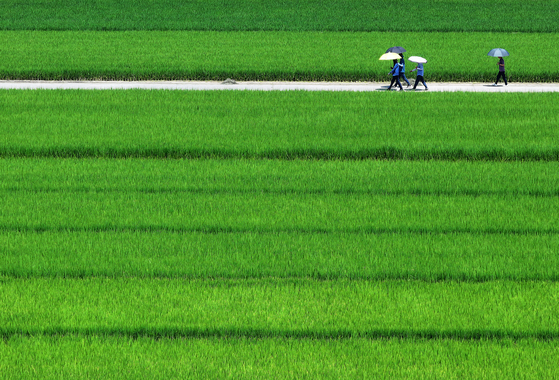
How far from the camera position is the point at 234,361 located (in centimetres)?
624

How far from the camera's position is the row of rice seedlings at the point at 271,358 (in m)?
6.01

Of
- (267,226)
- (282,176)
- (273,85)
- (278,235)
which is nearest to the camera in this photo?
(278,235)

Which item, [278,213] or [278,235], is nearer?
[278,235]

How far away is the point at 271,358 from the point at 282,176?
7030 mm

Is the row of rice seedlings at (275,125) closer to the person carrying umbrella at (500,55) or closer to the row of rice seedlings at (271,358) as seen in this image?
the person carrying umbrella at (500,55)

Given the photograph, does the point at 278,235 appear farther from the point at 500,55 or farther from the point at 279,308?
the point at 500,55

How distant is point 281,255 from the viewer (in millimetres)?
8797

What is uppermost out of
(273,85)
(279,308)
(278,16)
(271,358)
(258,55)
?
(278,16)

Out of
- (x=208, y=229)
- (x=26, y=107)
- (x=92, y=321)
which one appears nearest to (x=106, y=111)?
(x=26, y=107)

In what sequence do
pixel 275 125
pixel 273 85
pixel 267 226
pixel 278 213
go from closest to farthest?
pixel 267 226, pixel 278 213, pixel 275 125, pixel 273 85

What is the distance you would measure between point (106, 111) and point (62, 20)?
92.4ft

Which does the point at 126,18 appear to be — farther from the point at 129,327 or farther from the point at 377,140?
the point at 129,327

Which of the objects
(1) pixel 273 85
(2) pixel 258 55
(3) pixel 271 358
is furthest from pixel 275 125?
(2) pixel 258 55

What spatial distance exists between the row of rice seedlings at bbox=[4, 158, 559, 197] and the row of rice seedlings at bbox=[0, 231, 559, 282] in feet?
8.55
